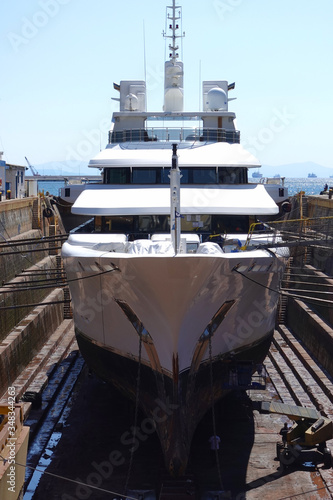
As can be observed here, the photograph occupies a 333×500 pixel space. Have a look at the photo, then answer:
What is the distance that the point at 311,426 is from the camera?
1165cm

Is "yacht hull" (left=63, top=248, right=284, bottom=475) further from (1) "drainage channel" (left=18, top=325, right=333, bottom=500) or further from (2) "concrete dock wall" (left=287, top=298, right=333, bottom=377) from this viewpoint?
(2) "concrete dock wall" (left=287, top=298, right=333, bottom=377)

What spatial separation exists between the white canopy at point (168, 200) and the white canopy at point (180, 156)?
62cm

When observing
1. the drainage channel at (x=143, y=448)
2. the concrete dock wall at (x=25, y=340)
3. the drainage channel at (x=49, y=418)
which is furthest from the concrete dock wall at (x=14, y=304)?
the drainage channel at (x=143, y=448)

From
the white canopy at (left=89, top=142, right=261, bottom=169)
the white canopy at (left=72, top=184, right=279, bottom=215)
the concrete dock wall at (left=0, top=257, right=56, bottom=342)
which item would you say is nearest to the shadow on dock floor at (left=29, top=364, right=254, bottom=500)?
the concrete dock wall at (left=0, top=257, right=56, bottom=342)

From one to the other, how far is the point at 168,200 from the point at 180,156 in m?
2.27

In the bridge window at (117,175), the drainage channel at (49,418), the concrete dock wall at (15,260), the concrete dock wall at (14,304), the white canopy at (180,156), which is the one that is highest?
the white canopy at (180,156)

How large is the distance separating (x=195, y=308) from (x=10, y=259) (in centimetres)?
1151

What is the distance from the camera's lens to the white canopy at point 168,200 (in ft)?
46.3

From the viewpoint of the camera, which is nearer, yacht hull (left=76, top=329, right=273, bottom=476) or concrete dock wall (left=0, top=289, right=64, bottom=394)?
yacht hull (left=76, top=329, right=273, bottom=476)

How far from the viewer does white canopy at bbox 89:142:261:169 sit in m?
16.0

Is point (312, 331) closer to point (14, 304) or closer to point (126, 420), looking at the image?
point (126, 420)

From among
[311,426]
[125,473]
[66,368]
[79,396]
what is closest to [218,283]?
[311,426]

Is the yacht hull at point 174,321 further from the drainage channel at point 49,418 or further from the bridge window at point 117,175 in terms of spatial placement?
the bridge window at point 117,175

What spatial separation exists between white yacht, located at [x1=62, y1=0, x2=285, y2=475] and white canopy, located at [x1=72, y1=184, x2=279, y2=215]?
0.08 ft
